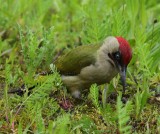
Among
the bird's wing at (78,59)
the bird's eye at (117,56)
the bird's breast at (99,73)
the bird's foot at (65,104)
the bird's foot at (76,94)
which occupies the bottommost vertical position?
the bird's foot at (65,104)

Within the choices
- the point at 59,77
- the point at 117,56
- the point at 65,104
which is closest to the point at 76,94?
the point at 65,104

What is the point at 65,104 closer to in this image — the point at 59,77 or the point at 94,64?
the point at 59,77

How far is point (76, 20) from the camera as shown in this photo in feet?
23.0

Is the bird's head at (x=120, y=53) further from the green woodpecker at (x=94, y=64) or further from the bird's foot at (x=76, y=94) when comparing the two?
the bird's foot at (x=76, y=94)

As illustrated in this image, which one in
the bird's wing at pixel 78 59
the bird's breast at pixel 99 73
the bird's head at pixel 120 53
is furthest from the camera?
the bird's wing at pixel 78 59

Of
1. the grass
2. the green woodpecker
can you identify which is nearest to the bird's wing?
the green woodpecker

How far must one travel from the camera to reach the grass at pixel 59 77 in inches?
170

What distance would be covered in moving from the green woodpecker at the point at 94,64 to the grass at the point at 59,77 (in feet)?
0.37

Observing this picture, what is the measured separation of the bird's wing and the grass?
0.56ft

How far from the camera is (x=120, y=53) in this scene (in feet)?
15.8

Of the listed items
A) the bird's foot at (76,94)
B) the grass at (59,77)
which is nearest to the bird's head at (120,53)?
the grass at (59,77)

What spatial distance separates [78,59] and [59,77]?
49 centimetres

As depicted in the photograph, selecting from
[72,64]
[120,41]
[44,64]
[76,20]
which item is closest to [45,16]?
[76,20]

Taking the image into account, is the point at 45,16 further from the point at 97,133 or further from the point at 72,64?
the point at 97,133
